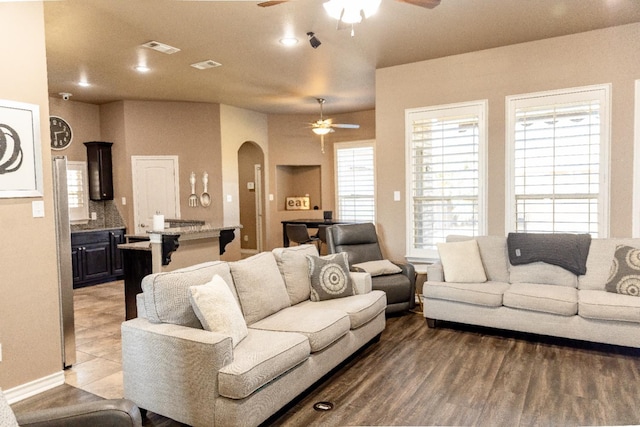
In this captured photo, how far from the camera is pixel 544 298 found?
372cm

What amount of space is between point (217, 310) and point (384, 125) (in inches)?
147

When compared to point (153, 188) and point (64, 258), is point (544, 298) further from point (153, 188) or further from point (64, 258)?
point (153, 188)

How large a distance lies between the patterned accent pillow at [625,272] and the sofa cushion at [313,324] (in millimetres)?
2403

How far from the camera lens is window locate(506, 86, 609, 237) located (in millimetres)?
4348

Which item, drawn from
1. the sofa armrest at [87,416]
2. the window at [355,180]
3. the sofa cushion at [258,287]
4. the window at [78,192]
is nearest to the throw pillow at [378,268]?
the sofa cushion at [258,287]

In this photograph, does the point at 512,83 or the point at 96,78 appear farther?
the point at 96,78

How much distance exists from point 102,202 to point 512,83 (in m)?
6.71

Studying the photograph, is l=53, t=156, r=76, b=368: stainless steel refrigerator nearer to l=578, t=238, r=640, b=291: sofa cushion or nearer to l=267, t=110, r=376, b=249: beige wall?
l=578, t=238, r=640, b=291: sofa cushion

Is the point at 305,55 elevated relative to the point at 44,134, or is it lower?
elevated

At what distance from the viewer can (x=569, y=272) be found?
13.3 ft

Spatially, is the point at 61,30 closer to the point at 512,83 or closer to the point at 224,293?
the point at 224,293

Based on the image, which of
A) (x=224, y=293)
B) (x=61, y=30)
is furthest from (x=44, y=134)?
(x=224, y=293)

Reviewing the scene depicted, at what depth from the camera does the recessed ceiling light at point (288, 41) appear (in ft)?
14.3

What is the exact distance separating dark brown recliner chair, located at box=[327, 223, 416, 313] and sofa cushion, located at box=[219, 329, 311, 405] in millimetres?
2092
